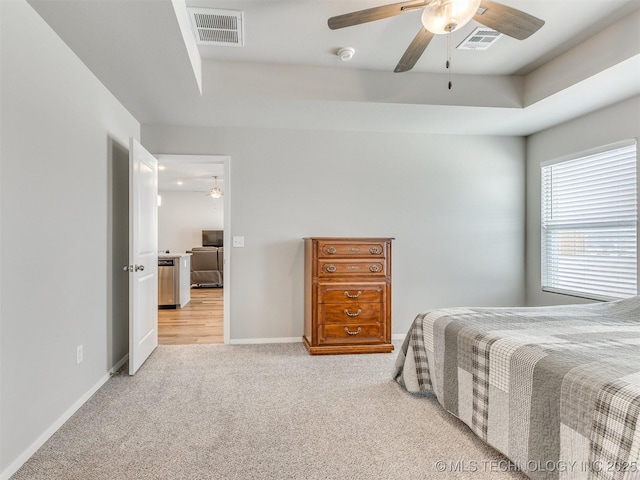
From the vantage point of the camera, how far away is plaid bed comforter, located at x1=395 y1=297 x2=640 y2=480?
4.02 feet

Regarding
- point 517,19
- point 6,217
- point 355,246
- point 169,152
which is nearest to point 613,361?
point 517,19

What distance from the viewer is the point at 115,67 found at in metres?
2.55

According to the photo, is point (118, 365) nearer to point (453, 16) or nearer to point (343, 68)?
point (343, 68)

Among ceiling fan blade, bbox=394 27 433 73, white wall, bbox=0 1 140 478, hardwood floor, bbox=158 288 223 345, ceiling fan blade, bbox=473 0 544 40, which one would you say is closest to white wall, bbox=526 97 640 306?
ceiling fan blade, bbox=473 0 544 40

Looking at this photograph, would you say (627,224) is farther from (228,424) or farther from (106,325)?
(106,325)

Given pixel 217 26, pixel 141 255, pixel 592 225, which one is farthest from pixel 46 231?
pixel 592 225

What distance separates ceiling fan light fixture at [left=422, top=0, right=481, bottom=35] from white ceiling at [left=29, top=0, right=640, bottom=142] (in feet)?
2.44

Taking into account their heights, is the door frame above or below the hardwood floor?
above

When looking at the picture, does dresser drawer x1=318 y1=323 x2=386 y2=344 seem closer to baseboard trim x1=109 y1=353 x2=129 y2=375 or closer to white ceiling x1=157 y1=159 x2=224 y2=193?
baseboard trim x1=109 y1=353 x2=129 y2=375

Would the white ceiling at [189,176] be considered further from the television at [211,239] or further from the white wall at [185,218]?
the television at [211,239]

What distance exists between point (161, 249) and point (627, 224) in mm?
9514

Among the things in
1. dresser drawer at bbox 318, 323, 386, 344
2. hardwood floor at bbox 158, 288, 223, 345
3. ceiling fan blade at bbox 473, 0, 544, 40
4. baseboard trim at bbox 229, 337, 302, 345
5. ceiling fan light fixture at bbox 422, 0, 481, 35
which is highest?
ceiling fan blade at bbox 473, 0, 544, 40

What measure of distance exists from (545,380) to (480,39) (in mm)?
2323

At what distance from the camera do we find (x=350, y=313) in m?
3.54
